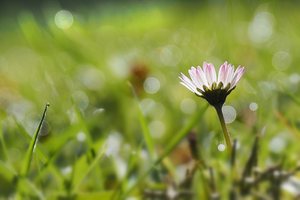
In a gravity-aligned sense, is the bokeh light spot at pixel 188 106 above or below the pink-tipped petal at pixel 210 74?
above

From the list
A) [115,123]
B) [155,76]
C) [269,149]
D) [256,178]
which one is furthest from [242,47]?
[256,178]

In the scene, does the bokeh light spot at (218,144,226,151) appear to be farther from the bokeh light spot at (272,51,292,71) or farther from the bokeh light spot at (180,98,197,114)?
the bokeh light spot at (272,51,292,71)

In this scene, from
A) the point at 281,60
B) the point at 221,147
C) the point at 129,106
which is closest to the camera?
the point at 221,147

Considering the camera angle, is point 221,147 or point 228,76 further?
point 221,147

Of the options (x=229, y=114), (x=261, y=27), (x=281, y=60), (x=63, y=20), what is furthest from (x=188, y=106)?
(x=261, y=27)

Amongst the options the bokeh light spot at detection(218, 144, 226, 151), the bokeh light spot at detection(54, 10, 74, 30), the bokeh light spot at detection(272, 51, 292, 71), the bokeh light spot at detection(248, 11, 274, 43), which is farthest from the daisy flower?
the bokeh light spot at detection(248, 11, 274, 43)

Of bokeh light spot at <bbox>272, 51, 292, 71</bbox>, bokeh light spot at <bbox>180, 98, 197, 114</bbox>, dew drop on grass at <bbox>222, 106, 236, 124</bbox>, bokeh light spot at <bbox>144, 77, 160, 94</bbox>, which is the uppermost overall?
bokeh light spot at <bbox>272, 51, 292, 71</bbox>

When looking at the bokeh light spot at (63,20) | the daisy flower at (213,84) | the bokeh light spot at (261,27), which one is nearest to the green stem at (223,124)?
the daisy flower at (213,84)

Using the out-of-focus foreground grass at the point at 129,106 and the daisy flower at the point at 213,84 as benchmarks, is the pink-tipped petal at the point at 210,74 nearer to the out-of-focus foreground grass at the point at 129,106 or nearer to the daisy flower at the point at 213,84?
the daisy flower at the point at 213,84

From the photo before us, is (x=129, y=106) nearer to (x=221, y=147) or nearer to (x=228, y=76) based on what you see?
(x=221, y=147)
